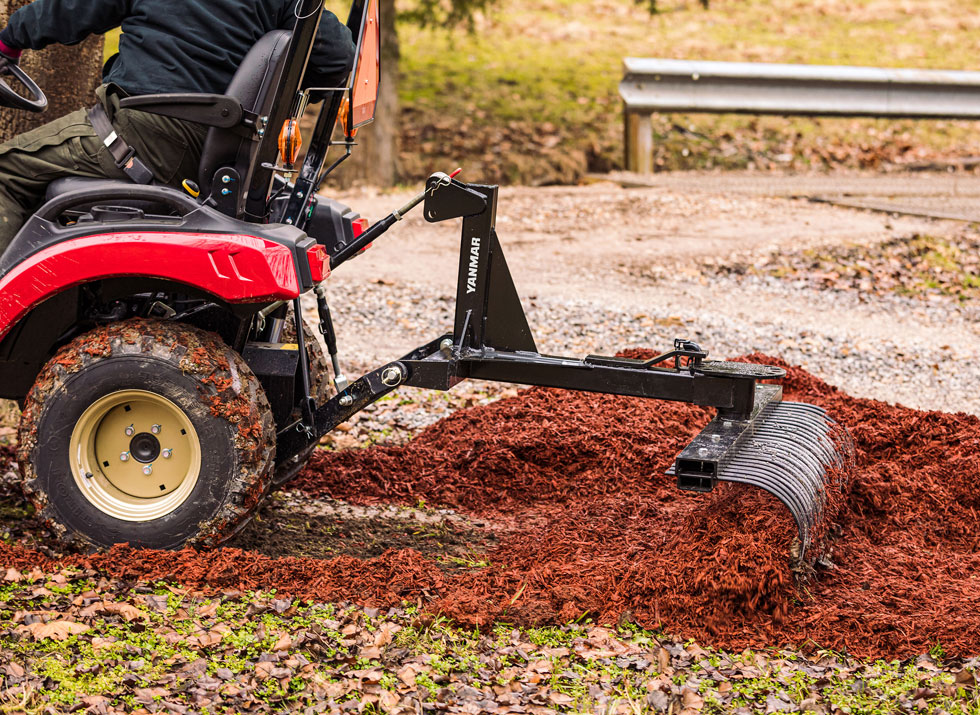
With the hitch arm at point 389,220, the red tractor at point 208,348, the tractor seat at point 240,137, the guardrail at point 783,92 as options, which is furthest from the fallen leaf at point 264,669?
the guardrail at point 783,92

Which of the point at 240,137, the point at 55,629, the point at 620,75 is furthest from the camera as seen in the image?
the point at 620,75

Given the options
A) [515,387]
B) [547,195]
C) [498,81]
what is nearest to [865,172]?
[547,195]

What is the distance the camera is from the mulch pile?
11.9 ft

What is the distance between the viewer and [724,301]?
799 centimetres

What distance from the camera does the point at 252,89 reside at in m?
3.80

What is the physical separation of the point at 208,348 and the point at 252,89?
884 millimetres

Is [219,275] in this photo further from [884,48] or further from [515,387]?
[884,48]

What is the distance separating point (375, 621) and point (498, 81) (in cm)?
1155

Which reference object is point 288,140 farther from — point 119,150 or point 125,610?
point 125,610

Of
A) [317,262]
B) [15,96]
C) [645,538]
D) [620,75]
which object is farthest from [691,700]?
[620,75]

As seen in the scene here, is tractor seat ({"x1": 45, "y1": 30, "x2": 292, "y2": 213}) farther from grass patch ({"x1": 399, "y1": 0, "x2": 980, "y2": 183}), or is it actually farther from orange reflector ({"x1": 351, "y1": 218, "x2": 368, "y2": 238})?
grass patch ({"x1": 399, "y1": 0, "x2": 980, "y2": 183})

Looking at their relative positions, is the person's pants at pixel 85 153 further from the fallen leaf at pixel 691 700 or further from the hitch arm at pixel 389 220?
the fallen leaf at pixel 691 700

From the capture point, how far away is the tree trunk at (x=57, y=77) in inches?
211

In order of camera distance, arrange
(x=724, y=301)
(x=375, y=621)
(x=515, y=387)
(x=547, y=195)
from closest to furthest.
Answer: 1. (x=375, y=621)
2. (x=515, y=387)
3. (x=724, y=301)
4. (x=547, y=195)
